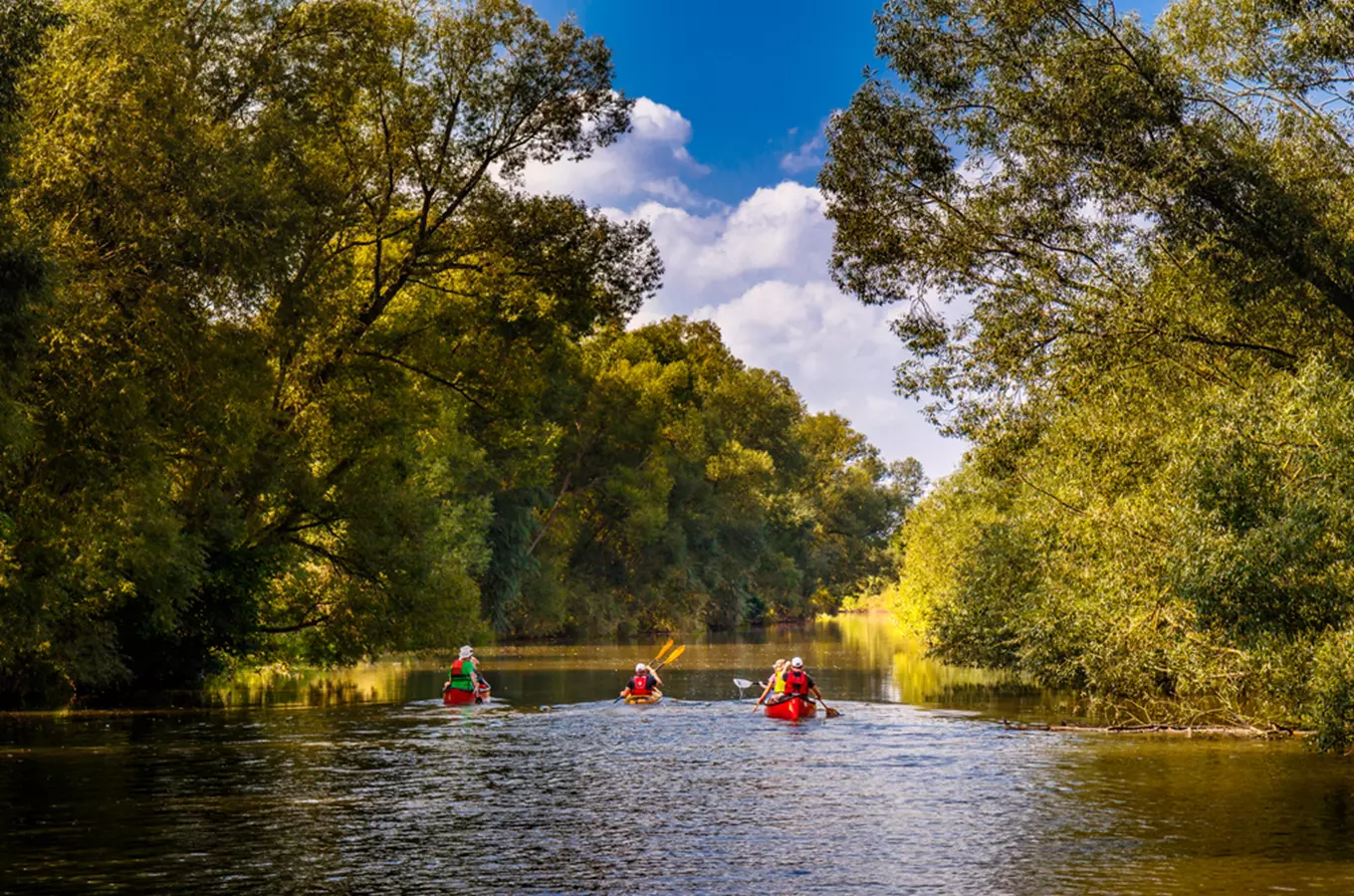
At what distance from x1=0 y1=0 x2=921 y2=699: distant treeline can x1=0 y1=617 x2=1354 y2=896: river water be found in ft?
11.2

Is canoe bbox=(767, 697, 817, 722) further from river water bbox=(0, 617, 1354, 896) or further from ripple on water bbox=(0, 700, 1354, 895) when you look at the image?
ripple on water bbox=(0, 700, 1354, 895)

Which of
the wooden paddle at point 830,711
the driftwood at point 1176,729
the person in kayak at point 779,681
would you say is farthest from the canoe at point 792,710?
the driftwood at point 1176,729

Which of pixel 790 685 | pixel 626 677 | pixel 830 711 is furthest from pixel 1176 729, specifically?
pixel 626 677

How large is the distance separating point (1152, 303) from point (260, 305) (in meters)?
17.0

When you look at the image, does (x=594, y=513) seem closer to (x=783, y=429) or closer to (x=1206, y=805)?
(x=783, y=429)

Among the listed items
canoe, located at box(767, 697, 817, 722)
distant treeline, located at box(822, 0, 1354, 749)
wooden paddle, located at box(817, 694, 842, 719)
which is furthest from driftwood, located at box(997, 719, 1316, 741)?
canoe, located at box(767, 697, 817, 722)

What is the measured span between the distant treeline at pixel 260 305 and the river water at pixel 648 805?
340cm

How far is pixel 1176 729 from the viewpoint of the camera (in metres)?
28.0

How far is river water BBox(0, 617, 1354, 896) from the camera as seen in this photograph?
14609 millimetres

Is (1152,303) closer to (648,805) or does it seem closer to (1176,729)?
(1176,729)

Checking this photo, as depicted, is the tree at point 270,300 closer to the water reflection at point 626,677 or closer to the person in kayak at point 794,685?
the water reflection at point 626,677

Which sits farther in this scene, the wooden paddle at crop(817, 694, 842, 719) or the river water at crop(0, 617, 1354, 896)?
the wooden paddle at crop(817, 694, 842, 719)

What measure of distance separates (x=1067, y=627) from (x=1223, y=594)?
859 cm

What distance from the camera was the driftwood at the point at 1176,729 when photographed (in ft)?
86.9
